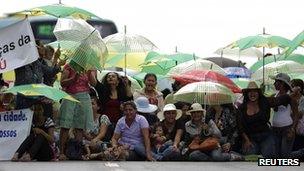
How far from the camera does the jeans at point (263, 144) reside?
64.1 ft

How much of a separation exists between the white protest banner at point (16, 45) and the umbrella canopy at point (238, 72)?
32.1ft

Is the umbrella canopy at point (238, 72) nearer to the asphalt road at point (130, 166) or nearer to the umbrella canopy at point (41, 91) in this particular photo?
the asphalt road at point (130, 166)

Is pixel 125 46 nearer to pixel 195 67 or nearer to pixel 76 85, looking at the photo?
pixel 195 67

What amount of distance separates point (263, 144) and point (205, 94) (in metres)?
1.65

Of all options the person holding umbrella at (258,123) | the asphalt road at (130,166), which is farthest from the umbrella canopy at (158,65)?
the asphalt road at (130,166)

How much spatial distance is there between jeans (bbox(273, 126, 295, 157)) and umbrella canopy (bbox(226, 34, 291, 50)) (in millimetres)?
4888

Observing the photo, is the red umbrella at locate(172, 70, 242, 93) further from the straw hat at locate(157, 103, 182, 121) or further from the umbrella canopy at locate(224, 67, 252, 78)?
the umbrella canopy at locate(224, 67, 252, 78)

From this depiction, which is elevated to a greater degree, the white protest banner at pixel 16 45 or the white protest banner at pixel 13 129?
the white protest banner at pixel 16 45

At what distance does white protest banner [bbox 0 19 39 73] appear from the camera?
1889cm

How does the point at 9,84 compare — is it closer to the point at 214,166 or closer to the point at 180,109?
the point at 180,109

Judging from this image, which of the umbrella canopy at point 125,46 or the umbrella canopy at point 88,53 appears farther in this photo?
the umbrella canopy at point 125,46

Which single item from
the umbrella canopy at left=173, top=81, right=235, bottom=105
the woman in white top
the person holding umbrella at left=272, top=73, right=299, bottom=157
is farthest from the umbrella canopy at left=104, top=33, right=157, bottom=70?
the person holding umbrella at left=272, top=73, right=299, bottom=157

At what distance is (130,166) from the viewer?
16.8 meters

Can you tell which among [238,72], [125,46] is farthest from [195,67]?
[238,72]
